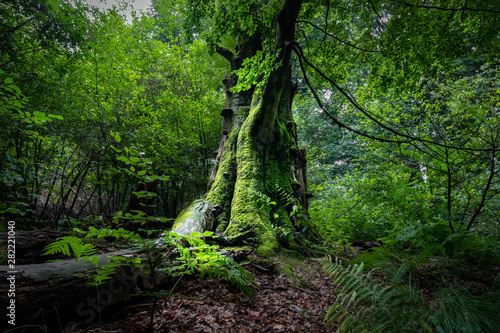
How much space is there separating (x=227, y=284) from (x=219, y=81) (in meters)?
9.38

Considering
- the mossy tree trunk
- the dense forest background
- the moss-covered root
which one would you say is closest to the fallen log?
the dense forest background

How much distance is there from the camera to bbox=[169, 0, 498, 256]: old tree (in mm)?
3781

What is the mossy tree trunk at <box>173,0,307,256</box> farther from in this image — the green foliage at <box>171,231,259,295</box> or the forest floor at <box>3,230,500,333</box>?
the green foliage at <box>171,231,259,295</box>

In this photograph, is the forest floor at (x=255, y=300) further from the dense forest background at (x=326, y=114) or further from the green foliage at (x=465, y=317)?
the green foliage at (x=465, y=317)

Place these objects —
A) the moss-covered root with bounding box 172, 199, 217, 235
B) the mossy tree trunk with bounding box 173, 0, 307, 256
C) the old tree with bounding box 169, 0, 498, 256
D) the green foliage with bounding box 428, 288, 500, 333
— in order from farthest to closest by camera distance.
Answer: the mossy tree trunk with bounding box 173, 0, 307, 256 → the old tree with bounding box 169, 0, 498, 256 → the moss-covered root with bounding box 172, 199, 217, 235 → the green foliage with bounding box 428, 288, 500, 333

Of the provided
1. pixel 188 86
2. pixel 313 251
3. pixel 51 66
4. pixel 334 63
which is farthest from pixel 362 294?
pixel 188 86

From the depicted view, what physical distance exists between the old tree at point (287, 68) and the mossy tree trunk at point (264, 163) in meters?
0.02

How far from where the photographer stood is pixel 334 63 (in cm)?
546

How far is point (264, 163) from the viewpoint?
5.34 m

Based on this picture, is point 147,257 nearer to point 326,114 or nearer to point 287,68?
point 326,114

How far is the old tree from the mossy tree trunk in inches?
0.9

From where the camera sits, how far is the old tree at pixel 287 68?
12.4ft

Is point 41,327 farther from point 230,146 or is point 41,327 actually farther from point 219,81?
point 219,81

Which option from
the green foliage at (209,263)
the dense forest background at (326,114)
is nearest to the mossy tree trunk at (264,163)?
the dense forest background at (326,114)
